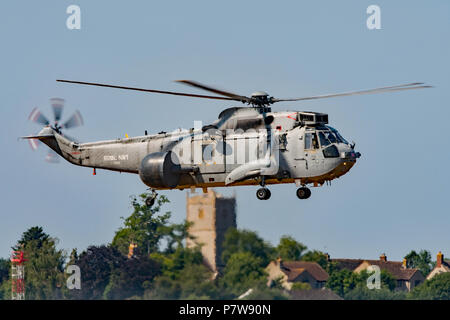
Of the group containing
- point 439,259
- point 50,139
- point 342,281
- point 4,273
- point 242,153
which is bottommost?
point 342,281

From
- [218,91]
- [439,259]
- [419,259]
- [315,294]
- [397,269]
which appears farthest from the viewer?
[419,259]

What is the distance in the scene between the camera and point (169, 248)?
225ft

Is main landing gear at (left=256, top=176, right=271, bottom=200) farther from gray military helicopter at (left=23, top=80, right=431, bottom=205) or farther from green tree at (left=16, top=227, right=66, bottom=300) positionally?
green tree at (left=16, top=227, right=66, bottom=300)

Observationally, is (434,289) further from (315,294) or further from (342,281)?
(315,294)

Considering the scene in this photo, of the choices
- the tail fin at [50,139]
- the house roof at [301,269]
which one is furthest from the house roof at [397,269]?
the tail fin at [50,139]

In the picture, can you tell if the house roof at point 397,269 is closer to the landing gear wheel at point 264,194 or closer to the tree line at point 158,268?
the tree line at point 158,268

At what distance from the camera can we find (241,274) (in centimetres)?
6600

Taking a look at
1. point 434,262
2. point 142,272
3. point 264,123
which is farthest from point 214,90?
point 434,262

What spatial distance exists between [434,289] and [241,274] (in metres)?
20.6

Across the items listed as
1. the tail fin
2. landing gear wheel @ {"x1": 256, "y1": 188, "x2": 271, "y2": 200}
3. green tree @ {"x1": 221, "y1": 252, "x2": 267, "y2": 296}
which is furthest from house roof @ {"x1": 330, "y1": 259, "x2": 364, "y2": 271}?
landing gear wheel @ {"x1": 256, "y1": 188, "x2": 271, "y2": 200}

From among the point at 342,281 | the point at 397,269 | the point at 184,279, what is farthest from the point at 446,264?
the point at 184,279

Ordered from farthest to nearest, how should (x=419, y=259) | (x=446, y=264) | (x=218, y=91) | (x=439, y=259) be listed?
(x=419, y=259), (x=439, y=259), (x=446, y=264), (x=218, y=91)

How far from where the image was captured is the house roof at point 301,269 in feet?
234

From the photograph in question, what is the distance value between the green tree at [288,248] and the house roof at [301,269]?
14.9 inches
